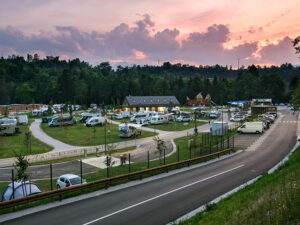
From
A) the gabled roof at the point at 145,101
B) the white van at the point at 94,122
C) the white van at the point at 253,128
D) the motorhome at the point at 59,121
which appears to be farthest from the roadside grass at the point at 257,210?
the gabled roof at the point at 145,101

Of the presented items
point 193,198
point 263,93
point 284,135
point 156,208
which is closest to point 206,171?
point 193,198

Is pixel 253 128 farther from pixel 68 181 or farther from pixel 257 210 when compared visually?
pixel 257 210

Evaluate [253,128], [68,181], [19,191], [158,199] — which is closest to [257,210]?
[158,199]

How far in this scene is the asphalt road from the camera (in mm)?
12766

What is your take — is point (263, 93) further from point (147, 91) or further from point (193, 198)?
point (193, 198)

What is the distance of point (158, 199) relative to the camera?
51.1 feet

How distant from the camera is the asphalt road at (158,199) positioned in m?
12.8

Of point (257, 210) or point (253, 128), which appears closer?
point (257, 210)

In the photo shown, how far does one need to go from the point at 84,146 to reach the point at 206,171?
64.9 ft

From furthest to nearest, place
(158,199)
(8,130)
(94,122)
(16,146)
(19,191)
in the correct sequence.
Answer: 1. (94,122)
2. (8,130)
3. (16,146)
4. (19,191)
5. (158,199)

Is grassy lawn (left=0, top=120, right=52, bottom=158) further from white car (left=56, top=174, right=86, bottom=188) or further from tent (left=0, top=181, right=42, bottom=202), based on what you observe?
tent (left=0, top=181, right=42, bottom=202)

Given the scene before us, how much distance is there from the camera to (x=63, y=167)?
85.0ft

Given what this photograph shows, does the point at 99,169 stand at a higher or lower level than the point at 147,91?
lower

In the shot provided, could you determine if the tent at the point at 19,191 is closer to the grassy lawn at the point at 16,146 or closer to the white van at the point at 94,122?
the grassy lawn at the point at 16,146
